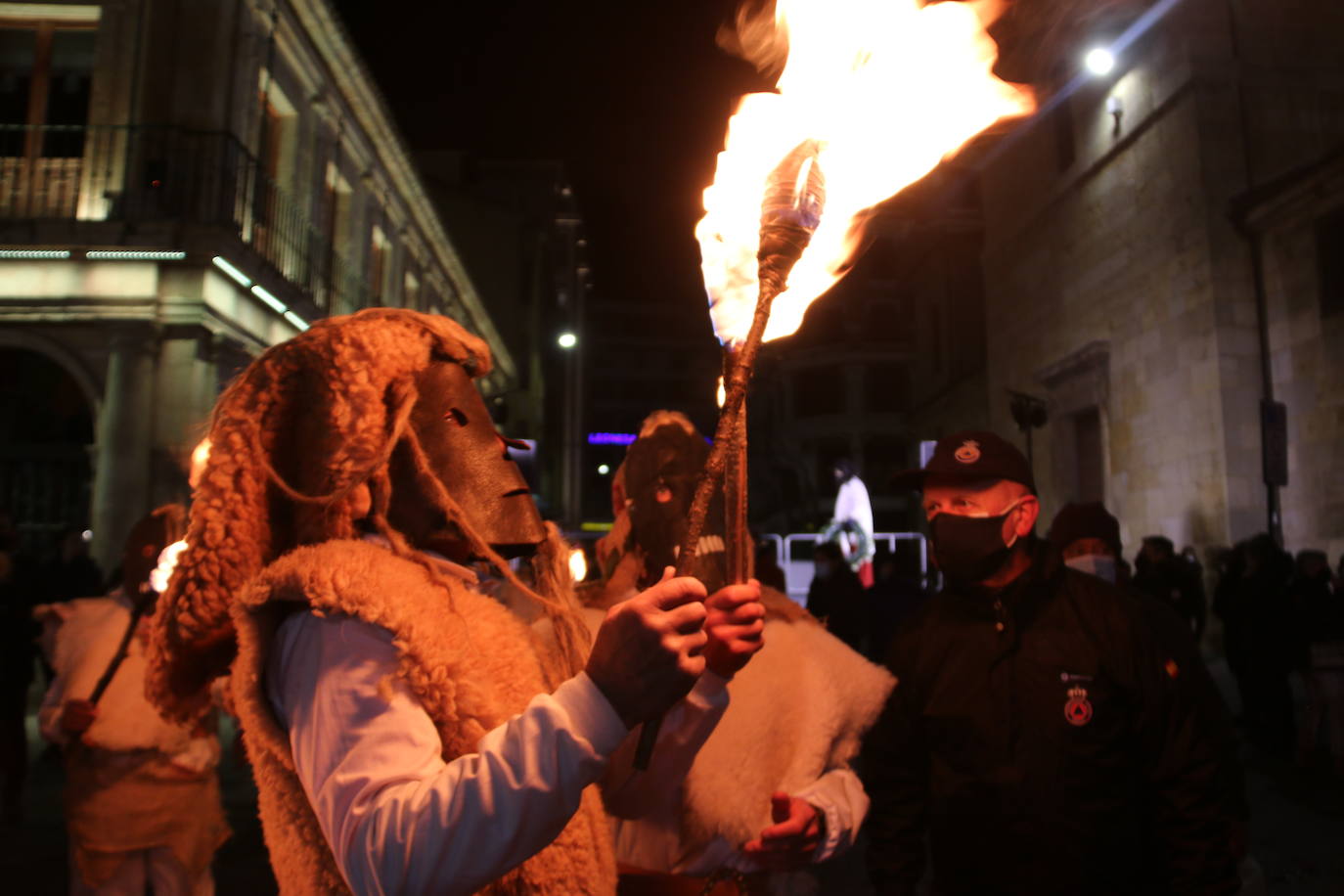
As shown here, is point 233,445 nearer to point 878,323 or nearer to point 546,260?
point 546,260

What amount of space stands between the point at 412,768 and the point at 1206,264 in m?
15.8

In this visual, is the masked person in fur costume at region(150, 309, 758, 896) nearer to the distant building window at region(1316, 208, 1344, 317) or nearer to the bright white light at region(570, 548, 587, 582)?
the bright white light at region(570, 548, 587, 582)

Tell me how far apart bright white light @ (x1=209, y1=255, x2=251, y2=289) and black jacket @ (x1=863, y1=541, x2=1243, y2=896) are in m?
11.7

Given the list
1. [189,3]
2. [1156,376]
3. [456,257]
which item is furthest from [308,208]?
[1156,376]

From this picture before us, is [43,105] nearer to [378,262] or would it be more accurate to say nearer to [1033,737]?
[378,262]

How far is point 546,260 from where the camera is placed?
4219 centimetres

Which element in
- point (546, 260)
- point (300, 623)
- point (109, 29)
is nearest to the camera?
point (300, 623)

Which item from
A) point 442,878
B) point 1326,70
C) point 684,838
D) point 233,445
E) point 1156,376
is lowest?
point 684,838

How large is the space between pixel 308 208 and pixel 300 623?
16.3 m

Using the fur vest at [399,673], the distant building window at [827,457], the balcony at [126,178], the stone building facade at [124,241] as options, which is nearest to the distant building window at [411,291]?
the stone building facade at [124,241]

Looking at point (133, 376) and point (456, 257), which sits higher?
point (456, 257)

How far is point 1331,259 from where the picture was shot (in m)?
12.5

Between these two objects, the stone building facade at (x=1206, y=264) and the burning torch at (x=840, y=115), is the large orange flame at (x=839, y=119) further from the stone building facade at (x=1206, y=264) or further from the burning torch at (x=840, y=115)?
the stone building facade at (x=1206, y=264)

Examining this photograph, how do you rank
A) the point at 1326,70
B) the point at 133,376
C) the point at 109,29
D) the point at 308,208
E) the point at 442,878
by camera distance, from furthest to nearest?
the point at 308,208, the point at 1326,70, the point at 109,29, the point at 133,376, the point at 442,878
